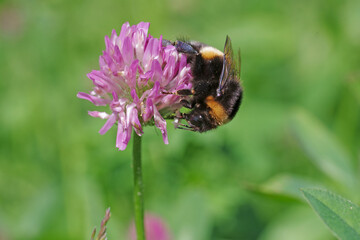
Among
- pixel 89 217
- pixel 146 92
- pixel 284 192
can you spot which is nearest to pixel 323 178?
pixel 284 192

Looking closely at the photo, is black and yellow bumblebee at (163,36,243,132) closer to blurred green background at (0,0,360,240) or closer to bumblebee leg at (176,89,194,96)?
bumblebee leg at (176,89,194,96)

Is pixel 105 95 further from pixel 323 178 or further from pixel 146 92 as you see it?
pixel 323 178

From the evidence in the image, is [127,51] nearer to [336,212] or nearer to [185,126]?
[185,126]

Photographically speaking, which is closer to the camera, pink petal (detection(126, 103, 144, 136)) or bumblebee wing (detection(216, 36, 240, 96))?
pink petal (detection(126, 103, 144, 136))

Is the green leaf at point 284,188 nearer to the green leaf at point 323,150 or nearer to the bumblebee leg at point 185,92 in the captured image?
the green leaf at point 323,150

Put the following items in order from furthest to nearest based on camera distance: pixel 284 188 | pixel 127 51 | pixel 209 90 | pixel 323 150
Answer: pixel 323 150
pixel 284 188
pixel 209 90
pixel 127 51

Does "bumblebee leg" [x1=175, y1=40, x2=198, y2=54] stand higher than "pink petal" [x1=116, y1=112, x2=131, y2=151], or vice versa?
"bumblebee leg" [x1=175, y1=40, x2=198, y2=54]

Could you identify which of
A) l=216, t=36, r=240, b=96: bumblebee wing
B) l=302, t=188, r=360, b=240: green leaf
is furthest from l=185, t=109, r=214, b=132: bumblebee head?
l=302, t=188, r=360, b=240: green leaf

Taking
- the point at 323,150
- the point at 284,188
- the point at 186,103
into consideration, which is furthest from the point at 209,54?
the point at 323,150
